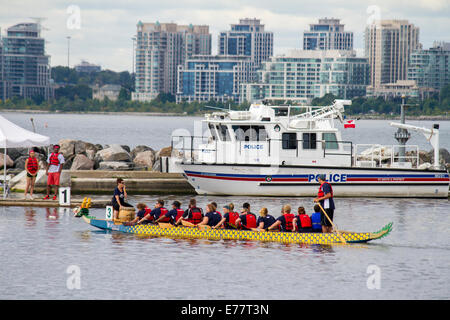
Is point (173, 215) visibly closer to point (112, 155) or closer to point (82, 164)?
point (82, 164)

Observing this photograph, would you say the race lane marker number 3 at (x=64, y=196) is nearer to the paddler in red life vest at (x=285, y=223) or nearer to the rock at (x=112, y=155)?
the paddler in red life vest at (x=285, y=223)

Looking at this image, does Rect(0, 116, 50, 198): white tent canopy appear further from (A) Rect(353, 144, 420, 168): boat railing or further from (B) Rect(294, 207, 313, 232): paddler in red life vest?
(A) Rect(353, 144, 420, 168): boat railing

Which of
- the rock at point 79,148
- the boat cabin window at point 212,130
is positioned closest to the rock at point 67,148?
the rock at point 79,148

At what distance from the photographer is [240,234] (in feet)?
90.9

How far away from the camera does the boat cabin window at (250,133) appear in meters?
37.9

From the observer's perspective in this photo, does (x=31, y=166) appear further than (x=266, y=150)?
No

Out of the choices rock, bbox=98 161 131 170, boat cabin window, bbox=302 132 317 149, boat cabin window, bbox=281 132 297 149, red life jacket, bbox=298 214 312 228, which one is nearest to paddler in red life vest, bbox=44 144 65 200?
boat cabin window, bbox=281 132 297 149

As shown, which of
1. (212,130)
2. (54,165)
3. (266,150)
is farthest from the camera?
(212,130)

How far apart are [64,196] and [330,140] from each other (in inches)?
493

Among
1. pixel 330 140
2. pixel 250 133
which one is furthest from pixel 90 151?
pixel 330 140

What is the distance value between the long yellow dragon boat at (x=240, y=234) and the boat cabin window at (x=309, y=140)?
10.8 m
